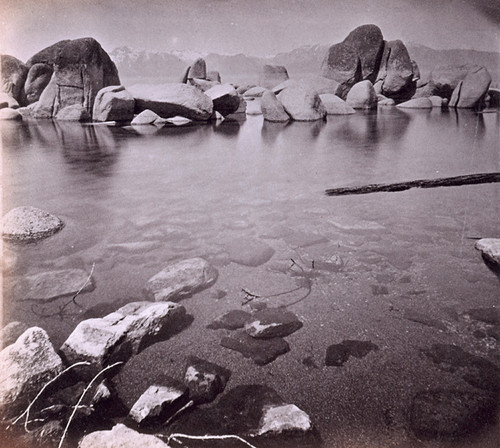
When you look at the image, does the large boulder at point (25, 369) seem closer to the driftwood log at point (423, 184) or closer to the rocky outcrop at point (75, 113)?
the driftwood log at point (423, 184)

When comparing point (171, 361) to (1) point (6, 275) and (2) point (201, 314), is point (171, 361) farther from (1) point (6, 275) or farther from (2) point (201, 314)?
(1) point (6, 275)

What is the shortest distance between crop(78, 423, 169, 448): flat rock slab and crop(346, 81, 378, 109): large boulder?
11.7 m

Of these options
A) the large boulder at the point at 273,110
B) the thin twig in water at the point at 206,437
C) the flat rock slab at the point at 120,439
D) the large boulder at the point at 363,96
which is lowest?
the thin twig in water at the point at 206,437

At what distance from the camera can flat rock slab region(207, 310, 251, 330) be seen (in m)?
1.23

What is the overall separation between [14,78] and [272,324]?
13641mm

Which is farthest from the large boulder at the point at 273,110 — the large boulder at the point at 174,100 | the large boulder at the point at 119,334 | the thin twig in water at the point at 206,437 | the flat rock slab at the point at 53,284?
the thin twig in water at the point at 206,437

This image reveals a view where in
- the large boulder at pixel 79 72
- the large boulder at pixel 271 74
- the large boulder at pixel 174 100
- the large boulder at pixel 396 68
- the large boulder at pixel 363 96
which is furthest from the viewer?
the large boulder at pixel 271 74

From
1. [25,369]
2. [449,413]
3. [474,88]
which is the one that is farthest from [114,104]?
[474,88]

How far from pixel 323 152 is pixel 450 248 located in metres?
2.78

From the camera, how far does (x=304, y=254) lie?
5.65 feet

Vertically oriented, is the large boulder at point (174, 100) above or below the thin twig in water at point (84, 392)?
above

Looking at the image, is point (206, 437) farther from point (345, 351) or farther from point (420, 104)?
point (420, 104)

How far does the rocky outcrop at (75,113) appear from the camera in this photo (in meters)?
9.09

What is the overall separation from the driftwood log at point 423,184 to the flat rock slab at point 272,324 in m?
1.51
